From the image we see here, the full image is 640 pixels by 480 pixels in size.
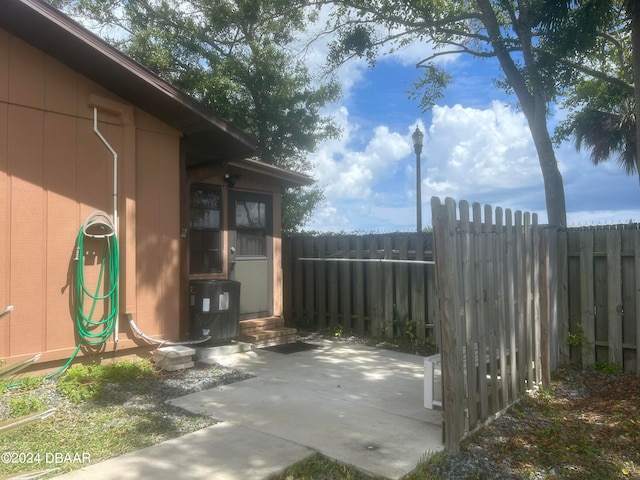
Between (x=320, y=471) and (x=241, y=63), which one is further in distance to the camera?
(x=241, y=63)

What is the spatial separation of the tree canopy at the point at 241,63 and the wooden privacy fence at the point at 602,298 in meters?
7.66

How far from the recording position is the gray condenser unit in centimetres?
605

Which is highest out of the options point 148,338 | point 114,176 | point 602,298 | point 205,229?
point 114,176

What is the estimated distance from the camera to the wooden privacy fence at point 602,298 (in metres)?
5.29

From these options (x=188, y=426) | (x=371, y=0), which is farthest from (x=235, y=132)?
(x=371, y=0)

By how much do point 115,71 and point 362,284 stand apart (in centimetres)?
491

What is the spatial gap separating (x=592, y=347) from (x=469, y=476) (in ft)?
11.4

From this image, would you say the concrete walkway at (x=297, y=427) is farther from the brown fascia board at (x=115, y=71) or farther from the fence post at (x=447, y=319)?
the brown fascia board at (x=115, y=71)

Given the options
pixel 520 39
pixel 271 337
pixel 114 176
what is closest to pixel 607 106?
pixel 520 39

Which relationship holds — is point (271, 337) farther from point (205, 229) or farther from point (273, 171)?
point (273, 171)

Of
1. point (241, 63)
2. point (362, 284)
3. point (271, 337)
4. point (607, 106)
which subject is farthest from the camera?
point (607, 106)

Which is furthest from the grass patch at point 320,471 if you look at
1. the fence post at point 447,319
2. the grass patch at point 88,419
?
the grass patch at point 88,419

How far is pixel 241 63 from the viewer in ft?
40.9

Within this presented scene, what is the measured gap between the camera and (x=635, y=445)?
3.54m
